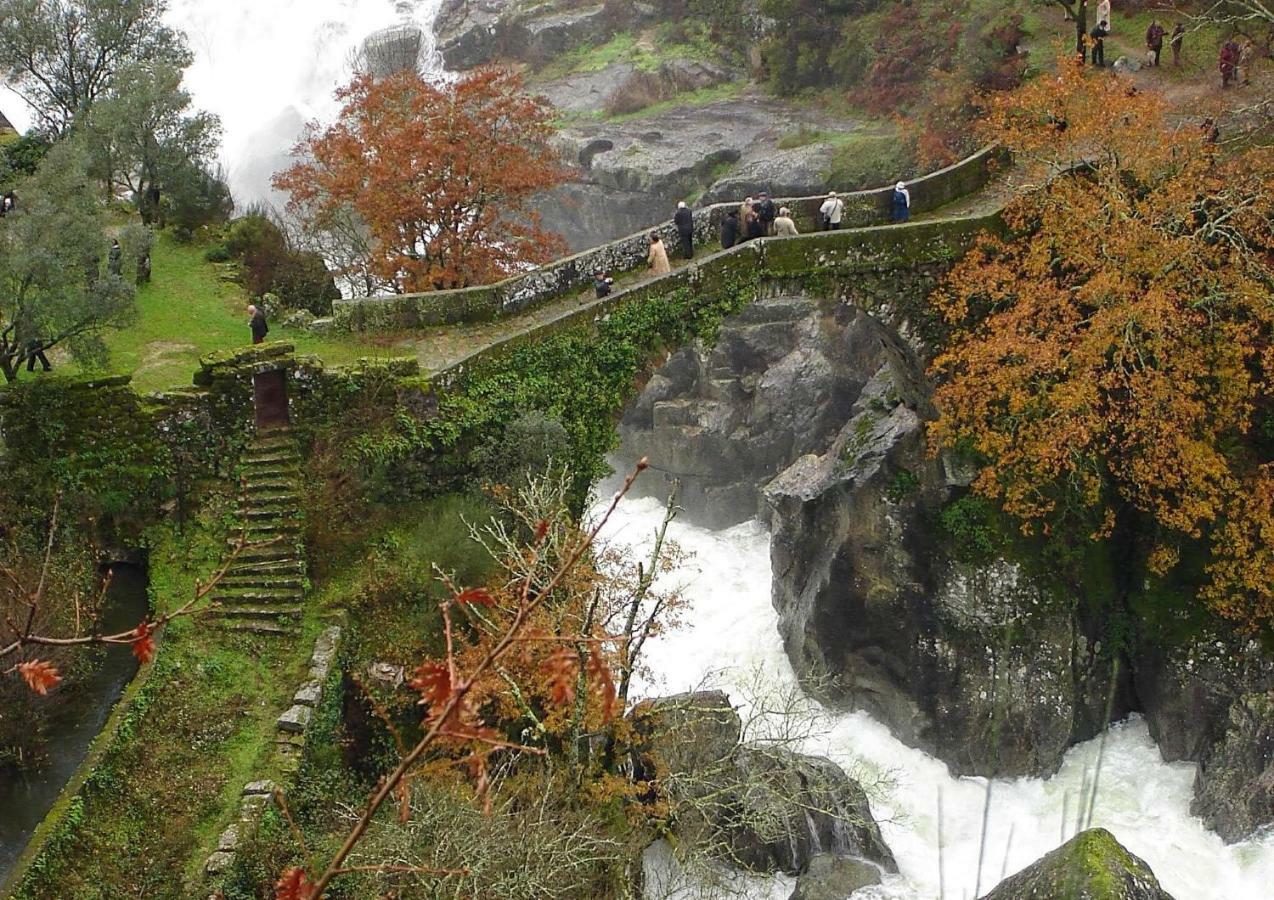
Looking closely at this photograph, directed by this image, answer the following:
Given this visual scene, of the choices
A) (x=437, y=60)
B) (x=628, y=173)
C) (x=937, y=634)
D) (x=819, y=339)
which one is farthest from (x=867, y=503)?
(x=437, y=60)

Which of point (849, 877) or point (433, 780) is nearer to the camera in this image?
point (433, 780)

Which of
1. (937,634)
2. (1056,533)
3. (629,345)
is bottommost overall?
(937,634)

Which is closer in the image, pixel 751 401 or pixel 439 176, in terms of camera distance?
pixel 439 176

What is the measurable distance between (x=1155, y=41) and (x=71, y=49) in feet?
93.6

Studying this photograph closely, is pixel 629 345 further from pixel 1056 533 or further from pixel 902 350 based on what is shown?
pixel 1056 533

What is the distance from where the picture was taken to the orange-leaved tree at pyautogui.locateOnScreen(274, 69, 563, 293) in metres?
23.7

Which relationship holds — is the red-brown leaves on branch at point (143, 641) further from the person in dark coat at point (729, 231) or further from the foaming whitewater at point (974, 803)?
the person in dark coat at point (729, 231)

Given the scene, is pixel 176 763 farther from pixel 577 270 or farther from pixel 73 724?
pixel 577 270

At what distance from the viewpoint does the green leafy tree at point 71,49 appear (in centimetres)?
3022

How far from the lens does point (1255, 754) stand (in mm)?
19922

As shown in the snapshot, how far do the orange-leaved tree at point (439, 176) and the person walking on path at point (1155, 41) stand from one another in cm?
1508

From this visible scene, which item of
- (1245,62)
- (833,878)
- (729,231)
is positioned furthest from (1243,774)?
(1245,62)

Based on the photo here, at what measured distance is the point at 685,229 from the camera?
22844 mm

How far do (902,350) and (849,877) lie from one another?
10.4 m
